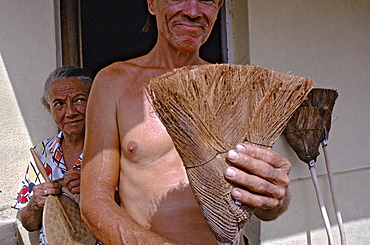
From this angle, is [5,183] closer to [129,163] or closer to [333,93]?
[129,163]

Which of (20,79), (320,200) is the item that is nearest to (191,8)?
(20,79)

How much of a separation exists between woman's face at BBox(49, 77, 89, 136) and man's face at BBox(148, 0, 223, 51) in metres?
0.94

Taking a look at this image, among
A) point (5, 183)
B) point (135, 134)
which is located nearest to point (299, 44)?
point (135, 134)

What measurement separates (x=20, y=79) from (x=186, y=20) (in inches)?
59.0

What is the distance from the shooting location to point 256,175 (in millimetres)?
971

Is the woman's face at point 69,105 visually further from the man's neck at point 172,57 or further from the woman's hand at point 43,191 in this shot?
the man's neck at point 172,57

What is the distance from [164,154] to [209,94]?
472 mm

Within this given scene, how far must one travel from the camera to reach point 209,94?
0.96m

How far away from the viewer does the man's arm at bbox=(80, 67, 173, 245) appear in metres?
1.16

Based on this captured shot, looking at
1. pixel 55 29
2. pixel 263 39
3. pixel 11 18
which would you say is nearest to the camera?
pixel 11 18

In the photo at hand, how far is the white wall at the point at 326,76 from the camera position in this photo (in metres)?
2.82

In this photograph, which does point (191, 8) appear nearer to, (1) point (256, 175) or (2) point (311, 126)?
(1) point (256, 175)

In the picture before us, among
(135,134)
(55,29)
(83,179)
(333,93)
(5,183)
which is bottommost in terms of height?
(5,183)

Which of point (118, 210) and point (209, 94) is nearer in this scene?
point (209, 94)
